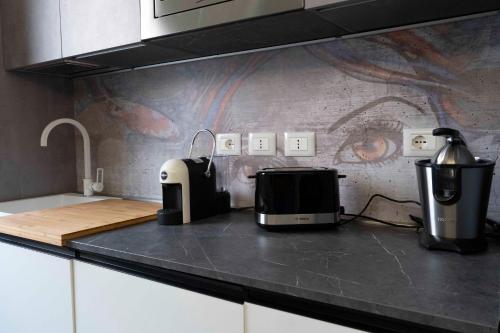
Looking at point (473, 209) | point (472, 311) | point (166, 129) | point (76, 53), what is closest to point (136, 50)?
point (76, 53)

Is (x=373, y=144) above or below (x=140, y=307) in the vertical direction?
above

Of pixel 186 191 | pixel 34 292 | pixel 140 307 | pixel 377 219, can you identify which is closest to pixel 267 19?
pixel 186 191

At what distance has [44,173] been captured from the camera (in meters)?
2.08

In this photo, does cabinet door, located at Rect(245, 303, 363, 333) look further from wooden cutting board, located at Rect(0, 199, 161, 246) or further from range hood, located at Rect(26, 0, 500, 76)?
range hood, located at Rect(26, 0, 500, 76)

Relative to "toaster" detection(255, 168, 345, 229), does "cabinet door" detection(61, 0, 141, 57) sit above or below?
above

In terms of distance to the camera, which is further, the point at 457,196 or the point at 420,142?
the point at 420,142

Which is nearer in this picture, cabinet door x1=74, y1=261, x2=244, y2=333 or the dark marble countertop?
the dark marble countertop

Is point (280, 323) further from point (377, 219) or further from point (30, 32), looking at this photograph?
point (30, 32)

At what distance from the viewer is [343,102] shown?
1.37 m

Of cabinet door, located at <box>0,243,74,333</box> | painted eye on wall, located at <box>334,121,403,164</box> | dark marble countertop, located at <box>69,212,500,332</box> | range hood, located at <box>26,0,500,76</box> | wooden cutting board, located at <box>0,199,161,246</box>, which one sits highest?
range hood, located at <box>26,0,500,76</box>

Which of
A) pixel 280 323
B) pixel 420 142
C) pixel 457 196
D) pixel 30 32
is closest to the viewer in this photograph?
pixel 280 323

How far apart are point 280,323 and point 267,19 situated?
0.80 metres

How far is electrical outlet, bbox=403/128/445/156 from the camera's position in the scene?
1.22 m

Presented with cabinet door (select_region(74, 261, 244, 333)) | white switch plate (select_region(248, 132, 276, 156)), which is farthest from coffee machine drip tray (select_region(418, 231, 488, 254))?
white switch plate (select_region(248, 132, 276, 156))
